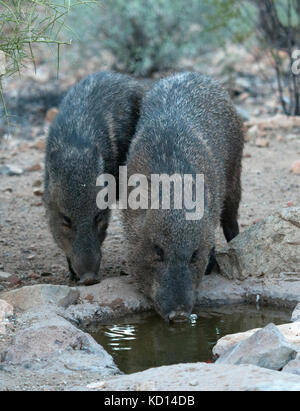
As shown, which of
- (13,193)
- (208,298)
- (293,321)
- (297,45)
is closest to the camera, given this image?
(293,321)

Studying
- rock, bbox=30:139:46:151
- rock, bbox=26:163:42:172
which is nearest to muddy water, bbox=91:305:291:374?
rock, bbox=26:163:42:172

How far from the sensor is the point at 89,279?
4801 mm

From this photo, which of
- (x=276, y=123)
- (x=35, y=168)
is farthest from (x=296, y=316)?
(x=276, y=123)

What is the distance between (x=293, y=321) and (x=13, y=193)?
3.89 metres

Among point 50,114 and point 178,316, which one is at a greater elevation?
point 50,114

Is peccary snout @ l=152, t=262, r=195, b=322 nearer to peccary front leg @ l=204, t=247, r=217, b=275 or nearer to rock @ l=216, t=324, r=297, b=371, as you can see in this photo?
rock @ l=216, t=324, r=297, b=371

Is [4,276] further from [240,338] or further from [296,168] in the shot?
[296,168]

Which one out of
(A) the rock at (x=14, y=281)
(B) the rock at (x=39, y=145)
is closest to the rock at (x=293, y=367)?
(A) the rock at (x=14, y=281)

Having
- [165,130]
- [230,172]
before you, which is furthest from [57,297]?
[230,172]

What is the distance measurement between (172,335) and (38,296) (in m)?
0.80

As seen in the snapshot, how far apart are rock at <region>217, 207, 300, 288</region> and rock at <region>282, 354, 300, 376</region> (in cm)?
157

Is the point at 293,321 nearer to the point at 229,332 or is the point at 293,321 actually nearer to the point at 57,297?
the point at 229,332

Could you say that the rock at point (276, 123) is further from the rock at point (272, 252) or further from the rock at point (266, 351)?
the rock at point (266, 351)

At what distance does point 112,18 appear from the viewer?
10547mm
